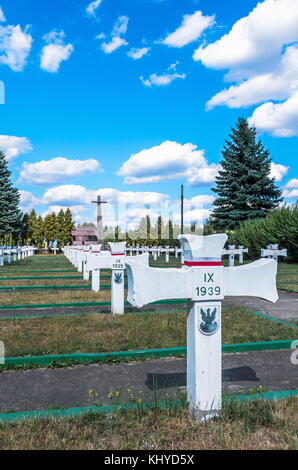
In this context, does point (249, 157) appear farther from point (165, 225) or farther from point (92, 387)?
point (92, 387)

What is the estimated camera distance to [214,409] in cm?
309

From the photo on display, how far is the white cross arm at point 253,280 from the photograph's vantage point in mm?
3190

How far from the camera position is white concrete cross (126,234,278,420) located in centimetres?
302

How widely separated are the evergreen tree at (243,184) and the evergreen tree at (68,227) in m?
34.7

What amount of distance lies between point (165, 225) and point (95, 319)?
1836 inches

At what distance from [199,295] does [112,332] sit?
122 inches

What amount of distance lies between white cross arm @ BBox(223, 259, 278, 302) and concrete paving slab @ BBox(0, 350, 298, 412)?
1.08 meters

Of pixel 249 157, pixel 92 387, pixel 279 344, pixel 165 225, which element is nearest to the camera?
pixel 92 387

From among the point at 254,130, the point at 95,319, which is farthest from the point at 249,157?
the point at 95,319

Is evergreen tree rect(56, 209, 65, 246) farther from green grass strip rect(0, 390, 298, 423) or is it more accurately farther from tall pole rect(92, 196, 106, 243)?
green grass strip rect(0, 390, 298, 423)

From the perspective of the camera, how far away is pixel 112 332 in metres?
5.85

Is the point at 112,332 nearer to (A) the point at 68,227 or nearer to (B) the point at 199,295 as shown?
(B) the point at 199,295

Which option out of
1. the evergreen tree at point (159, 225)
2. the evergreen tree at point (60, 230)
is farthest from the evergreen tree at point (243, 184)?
the evergreen tree at point (60, 230)

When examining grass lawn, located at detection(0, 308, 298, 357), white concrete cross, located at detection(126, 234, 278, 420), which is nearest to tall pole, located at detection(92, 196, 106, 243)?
grass lawn, located at detection(0, 308, 298, 357)
